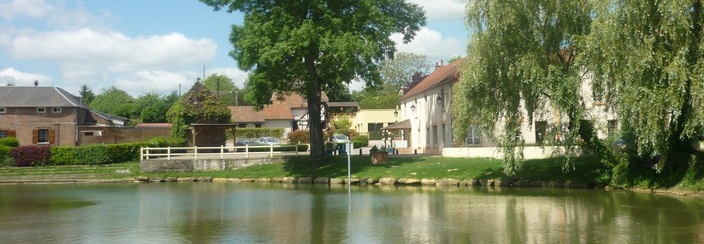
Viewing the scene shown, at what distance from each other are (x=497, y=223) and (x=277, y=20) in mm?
20055

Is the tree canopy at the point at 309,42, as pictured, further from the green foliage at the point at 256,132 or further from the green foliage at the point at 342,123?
the green foliage at the point at 342,123

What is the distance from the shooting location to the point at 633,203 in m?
20.0

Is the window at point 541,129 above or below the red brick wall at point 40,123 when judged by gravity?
below

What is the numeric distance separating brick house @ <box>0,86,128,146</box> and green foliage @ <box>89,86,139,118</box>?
35.5 meters

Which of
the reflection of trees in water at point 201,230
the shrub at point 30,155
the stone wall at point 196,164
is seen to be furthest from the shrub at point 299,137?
the reflection of trees in water at point 201,230

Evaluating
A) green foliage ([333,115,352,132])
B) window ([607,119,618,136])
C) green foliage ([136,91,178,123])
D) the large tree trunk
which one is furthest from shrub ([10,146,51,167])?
green foliage ([136,91,178,123])

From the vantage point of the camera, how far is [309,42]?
105ft

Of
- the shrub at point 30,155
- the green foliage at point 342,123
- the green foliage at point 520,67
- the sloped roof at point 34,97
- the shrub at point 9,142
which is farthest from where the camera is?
the green foliage at point 342,123

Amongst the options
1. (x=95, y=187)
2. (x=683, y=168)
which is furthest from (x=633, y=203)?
(x=95, y=187)

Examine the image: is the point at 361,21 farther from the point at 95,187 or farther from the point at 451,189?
the point at 95,187

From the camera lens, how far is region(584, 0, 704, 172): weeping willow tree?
2027cm

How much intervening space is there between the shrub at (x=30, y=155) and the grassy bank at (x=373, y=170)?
1.21 meters

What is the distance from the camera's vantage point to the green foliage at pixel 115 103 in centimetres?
9262

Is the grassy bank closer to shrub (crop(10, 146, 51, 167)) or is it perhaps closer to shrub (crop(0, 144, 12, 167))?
shrub (crop(0, 144, 12, 167))
